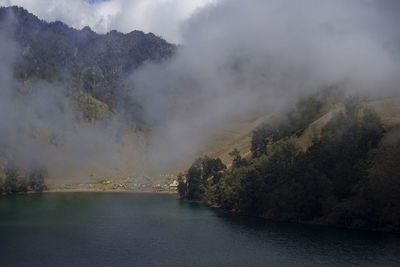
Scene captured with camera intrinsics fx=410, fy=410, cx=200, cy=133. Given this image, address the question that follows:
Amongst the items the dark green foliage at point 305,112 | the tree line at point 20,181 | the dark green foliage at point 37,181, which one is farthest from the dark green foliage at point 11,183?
the dark green foliage at point 305,112

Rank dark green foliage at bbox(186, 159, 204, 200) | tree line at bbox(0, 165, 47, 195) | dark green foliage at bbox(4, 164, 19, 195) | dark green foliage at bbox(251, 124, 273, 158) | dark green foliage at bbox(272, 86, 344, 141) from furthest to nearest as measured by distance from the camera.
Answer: tree line at bbox(0, 165, 47, 195) → dark green foliage at bbox(4, 164, 19, 195) → dark green foliage at bbox(186, 159, 204, 200) → dark green foliage at bbox(251, 124, 273, 158) → dark green foliage at bbox(272, 86, 344, 141)

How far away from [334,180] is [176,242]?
37889mm

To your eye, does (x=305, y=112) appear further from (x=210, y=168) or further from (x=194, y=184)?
(x=194, y=184)

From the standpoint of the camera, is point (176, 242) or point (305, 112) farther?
point (305, 112)

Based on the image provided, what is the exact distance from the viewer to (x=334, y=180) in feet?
291

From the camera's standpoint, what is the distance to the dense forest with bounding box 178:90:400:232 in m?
76.6

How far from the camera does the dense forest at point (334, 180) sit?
76562 millimetres

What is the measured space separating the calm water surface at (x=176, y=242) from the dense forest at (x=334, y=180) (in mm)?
4158

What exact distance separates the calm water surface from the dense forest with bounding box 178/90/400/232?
13.6 feet

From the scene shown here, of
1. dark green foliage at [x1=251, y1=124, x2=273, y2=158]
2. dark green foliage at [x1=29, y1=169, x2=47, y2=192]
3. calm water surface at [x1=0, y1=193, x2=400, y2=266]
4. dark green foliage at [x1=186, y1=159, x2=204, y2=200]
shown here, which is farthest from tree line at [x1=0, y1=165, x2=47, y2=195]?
dark green foliage at [x1=251, y1=124, x2=273, y2=158]

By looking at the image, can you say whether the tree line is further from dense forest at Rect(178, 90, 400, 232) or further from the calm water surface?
dense forest at Rect(178, 90, 400, 232)

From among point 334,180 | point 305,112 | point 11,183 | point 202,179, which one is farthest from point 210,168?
point 11,183

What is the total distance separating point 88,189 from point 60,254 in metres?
121

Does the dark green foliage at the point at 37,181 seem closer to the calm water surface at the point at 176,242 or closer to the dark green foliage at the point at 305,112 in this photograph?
the calm water surface at the point at 176,242
